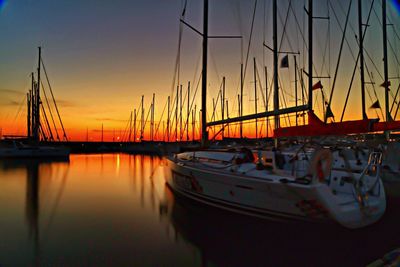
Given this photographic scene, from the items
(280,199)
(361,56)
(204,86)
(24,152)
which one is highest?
(361,56)

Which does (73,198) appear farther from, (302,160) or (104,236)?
(302,160)

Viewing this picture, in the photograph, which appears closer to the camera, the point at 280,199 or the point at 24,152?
the point at 280,199

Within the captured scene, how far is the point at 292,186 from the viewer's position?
5.57m

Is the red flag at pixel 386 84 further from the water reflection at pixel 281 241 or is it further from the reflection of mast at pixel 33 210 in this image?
the reflection of mast at pixel 33 210

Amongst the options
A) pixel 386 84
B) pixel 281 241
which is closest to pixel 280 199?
pixel 281 241

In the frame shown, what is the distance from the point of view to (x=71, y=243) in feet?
20.0

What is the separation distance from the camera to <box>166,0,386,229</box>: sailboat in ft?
18.0

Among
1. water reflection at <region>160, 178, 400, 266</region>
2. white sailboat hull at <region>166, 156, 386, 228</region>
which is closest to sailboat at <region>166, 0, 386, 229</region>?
white sailboat hull at <region>166, 156, 386, 228</region>

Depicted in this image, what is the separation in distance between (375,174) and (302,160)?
174 cm

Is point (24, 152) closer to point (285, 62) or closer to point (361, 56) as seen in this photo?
point (285, 62)

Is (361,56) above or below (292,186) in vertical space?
above

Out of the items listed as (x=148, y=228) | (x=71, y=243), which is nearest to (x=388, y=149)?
(x=148, y=228)

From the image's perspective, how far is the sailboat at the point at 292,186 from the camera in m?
5.47

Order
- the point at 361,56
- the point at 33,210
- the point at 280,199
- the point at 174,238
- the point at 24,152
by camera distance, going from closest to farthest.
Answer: the point at 280,199 → the point at 174,238 → the point at 33,210 → the point at 361,56 → the point at 24,152
